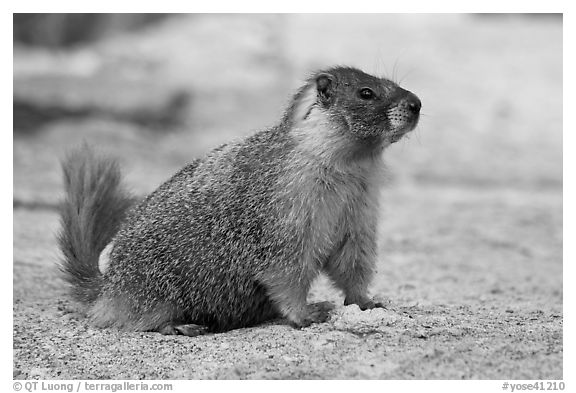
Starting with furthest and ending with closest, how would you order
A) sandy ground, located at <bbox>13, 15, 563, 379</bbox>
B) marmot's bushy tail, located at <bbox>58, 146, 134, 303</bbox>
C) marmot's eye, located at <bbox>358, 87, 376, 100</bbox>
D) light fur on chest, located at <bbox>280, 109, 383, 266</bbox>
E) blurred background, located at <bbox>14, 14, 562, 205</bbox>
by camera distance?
blurred background, located at <bbox>14, 14, 562, 205</bbox>, marmot's bushy tail, located at <bbox>58, 146, 134, 303</bbox>, marmot's eye, located at <bbox>358, 87, 376, 100</bbox>, light fur on chest, located at <bbox>280, 109, 383, 266</bbox>, sandy ground, located at <bbox>13, 15, 563, 379</bbox>

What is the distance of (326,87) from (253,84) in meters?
11.5

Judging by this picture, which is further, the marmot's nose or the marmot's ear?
the marmot's ear

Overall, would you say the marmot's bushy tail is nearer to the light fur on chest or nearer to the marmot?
the marmot

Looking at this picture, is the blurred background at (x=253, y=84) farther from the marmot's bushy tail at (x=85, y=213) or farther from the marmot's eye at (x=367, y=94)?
the marmot's eye at (x=367, y=94)

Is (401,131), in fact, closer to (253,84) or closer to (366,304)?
(366,304)

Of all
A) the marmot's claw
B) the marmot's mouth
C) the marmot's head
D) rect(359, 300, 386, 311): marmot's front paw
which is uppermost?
the marmot's head

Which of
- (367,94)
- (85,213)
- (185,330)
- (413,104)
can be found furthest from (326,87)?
(85,213)

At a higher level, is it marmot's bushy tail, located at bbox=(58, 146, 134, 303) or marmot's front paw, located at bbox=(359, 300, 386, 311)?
marmot's bushy tail, located at bbox=(58, 146, 134, 303)

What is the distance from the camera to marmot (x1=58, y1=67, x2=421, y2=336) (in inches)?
232

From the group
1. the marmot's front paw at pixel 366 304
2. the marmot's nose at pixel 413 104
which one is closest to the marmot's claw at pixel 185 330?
the marmot's front paw at pixel 366 304

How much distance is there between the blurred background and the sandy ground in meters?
0.05

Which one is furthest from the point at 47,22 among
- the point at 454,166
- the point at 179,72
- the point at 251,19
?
the point at 454,166

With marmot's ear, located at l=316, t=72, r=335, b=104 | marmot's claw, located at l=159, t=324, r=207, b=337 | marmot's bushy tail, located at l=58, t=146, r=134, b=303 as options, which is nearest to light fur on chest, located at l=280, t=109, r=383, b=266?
marmot's ear, located at l=316, t=72, r=335, b=104

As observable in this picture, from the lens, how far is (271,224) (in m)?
5.91
